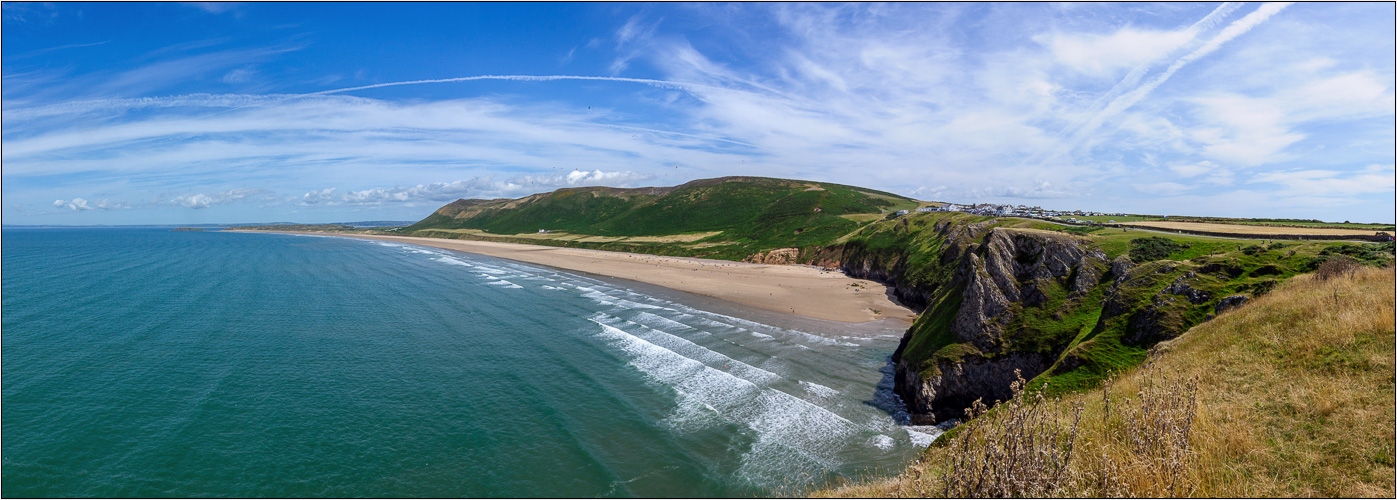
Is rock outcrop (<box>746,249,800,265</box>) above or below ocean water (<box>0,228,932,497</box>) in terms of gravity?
above

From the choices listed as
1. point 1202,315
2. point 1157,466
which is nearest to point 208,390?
point 1157,466

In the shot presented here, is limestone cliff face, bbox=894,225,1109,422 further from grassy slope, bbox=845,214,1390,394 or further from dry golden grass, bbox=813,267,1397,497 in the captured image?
dry golden grass, bbox=813,267,1397,497

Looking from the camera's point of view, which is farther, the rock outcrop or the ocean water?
the rock outcrop

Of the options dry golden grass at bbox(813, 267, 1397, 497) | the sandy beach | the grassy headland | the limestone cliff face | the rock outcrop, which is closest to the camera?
dry golden grass at bbox(813, 267, 1397, 497)

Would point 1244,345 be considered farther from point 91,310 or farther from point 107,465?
point 91,310

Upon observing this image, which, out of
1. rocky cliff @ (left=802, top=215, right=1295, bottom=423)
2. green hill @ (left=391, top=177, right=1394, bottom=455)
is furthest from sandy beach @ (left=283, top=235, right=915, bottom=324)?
rocky cliff @ (left=802, top=215, right=1295, bottom=423)

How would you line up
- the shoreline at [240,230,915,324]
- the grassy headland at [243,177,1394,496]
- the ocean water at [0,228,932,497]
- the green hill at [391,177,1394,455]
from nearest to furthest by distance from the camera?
the grassy headland at [243,177,1394,496] < the green hill at [391,177,1394,455] < the ocean water at [0,228,932,497] < the shoreline at [240,230,915,324]

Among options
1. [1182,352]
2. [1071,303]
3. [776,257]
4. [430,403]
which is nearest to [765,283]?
[776,257]

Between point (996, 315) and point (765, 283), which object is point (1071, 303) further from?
point (765, 283)
